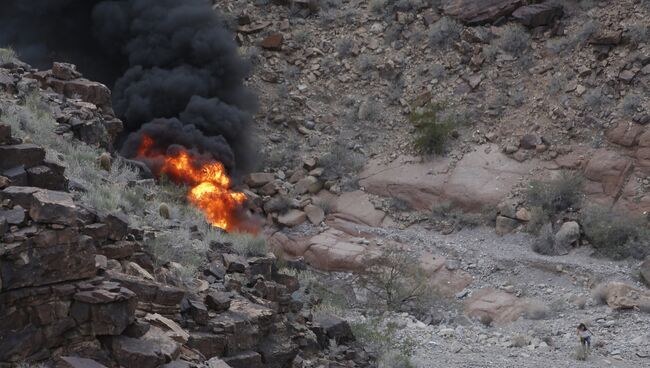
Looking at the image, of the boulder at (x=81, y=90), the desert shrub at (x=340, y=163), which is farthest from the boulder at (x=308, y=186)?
the boulder at (x=81, y=90)

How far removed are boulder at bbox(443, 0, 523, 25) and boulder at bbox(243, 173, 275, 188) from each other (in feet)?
26.3

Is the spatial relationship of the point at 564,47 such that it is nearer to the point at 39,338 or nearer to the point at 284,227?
the point at 284,227

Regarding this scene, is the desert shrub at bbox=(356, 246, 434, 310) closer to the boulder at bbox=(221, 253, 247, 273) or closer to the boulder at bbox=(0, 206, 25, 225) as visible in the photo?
the boulder at bbox=(221, 253, 247, 273)

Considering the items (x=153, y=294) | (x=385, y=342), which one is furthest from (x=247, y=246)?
(x=153, y=294)

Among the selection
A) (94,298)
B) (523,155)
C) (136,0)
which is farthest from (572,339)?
(136,0)

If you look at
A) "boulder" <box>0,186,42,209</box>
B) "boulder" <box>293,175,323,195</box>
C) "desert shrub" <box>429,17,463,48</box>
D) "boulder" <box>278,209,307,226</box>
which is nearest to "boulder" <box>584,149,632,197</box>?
"desert shrub" <box>429,17,463,48</box>

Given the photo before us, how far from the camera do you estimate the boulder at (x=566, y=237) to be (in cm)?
2119

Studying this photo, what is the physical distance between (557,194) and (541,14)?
Result: 6.84 meters

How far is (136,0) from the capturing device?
84.6 feet

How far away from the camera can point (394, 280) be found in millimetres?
19922

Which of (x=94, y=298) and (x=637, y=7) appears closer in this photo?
(x=94, y=298)

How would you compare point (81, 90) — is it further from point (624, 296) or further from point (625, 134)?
point (625, 134)

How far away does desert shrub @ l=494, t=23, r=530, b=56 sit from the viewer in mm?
26312

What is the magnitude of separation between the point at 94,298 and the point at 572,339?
10574mm
